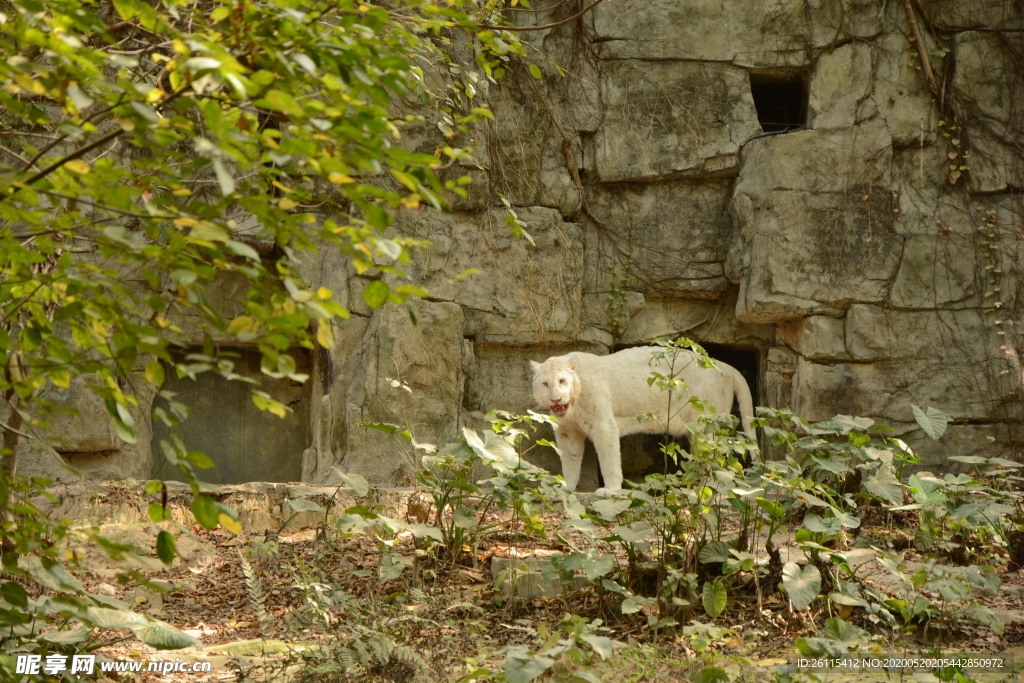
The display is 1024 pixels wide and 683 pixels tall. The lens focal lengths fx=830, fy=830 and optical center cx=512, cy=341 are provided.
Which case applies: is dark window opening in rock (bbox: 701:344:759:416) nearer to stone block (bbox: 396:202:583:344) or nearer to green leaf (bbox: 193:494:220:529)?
stone block (bbox: 396:202:583:344)

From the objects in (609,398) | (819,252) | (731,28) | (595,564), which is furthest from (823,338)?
(595,564)

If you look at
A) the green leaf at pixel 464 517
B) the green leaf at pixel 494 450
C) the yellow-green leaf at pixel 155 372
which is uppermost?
the yellow-green leaf at pixel 155 372

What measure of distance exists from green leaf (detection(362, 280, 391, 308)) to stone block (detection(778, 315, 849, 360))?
6167mm

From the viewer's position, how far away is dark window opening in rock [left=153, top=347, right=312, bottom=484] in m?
8.56

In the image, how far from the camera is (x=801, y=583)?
125 inches

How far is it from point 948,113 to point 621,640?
6.59m

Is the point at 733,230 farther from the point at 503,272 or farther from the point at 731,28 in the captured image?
the point at 503,272

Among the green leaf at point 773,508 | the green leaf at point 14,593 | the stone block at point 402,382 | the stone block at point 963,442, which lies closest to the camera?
the green leaf at point 14,593

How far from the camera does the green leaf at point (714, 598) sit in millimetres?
3316

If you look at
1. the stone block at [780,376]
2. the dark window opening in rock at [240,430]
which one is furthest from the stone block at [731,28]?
the dark window opening in rock at [240,430]

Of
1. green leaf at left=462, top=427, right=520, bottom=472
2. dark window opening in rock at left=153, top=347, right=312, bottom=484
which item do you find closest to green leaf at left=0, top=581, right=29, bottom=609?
green leaf at left=462, top=427, right=520, bottom=472

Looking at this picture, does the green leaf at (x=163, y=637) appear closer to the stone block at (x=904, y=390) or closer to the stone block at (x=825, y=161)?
the stone block at (x=904, y=390)

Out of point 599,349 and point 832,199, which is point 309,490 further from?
point 832,199

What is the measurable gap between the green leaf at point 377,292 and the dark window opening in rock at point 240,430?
261 inches
